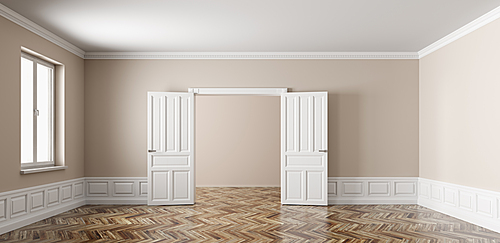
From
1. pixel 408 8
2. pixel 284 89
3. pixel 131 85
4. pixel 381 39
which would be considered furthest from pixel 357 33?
pixel 131 85

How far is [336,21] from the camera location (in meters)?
5.26

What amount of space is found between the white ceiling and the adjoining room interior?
0.12 feet

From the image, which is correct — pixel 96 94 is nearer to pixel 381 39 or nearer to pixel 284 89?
pixel 284 89

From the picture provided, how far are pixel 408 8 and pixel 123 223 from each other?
15.6ft

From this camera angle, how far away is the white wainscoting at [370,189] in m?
7.00

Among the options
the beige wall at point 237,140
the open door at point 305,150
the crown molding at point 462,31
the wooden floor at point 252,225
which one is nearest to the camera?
the wooden floor at point 252,225

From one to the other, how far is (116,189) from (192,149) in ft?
5.37

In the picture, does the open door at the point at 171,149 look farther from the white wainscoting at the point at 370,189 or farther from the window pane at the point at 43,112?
the white wainscoting at the point at 370,189

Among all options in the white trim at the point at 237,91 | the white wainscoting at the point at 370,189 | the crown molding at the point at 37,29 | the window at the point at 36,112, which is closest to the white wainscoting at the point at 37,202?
the window at the point at 36,112

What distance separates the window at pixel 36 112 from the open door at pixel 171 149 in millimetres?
1598

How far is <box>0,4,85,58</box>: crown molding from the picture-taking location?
471 centimetres

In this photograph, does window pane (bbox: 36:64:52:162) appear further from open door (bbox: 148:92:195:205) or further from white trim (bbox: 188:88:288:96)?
white trim (bbox: 188:88:288:96)

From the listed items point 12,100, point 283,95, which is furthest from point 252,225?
point 12,100

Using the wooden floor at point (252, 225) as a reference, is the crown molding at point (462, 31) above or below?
above
